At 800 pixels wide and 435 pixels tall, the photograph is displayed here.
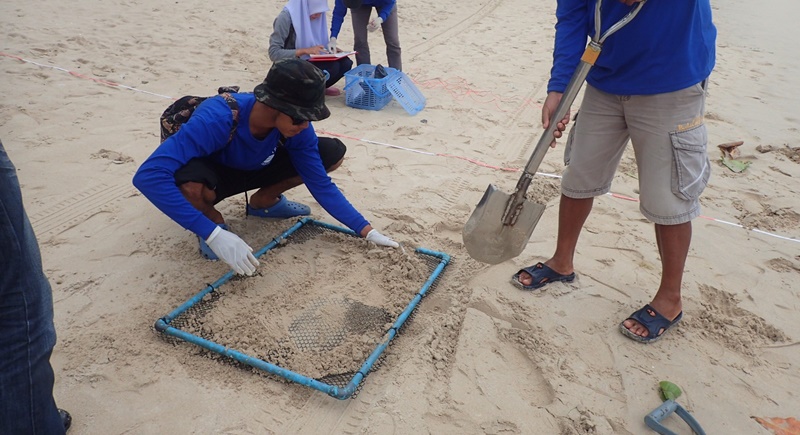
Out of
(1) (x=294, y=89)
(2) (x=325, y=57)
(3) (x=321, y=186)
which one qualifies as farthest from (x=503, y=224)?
(2) (x=325, y=57)

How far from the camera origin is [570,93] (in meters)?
2.05

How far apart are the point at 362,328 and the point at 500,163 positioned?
1.96m

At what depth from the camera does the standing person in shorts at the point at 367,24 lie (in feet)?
15.7

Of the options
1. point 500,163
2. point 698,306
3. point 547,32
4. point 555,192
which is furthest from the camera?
point 547,32

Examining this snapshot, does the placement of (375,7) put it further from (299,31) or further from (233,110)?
(233,110)

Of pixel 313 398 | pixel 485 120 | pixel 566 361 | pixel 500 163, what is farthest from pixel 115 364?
pixel 485 120

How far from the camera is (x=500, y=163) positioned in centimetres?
382

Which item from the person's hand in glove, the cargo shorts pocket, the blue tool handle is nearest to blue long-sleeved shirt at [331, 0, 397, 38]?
the person's hand in glove

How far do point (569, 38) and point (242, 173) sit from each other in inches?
61.7

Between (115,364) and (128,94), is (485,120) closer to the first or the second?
(128,94)

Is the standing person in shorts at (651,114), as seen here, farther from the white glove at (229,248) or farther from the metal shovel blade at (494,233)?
the white glove at (229,248)

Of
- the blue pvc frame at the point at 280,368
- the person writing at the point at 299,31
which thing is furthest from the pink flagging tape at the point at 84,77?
the blue pvc frame at the point at 280,368

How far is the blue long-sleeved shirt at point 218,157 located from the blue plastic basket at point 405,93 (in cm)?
194

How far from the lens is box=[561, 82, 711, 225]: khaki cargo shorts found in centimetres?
199
